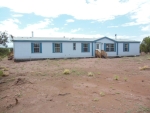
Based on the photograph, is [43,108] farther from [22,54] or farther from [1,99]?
[22,54]

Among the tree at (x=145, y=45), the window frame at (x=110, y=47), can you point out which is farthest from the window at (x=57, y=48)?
the tree at (x=145, y=45)

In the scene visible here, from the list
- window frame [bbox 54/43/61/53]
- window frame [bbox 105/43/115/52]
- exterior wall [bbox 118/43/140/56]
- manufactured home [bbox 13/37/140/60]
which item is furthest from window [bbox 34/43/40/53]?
exterior wall [bbox 118/43/140/56]

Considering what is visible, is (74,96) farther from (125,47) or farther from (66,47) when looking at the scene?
(125,47)

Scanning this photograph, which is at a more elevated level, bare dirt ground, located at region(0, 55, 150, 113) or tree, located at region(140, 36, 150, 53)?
tree, located at region(140, 36, 150, 53)

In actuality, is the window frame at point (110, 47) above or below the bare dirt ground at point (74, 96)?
above

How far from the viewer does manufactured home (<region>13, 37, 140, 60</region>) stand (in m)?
17.2

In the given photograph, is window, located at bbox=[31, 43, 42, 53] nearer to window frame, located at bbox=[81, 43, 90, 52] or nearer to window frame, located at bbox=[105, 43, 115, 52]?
window frame, located at bbox=[81, 43, 90, 52]

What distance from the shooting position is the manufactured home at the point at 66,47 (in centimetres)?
1719

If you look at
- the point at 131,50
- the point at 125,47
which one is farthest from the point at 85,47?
the point at 131,50

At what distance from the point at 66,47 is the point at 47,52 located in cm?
251

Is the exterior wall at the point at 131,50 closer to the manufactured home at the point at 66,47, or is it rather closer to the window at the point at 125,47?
the manufactured home at the point at 66,47

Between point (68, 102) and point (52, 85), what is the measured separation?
6.18 feet

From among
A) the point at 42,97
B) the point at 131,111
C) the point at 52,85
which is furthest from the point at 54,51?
the point at 131,111

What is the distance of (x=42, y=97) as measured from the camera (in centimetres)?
520
